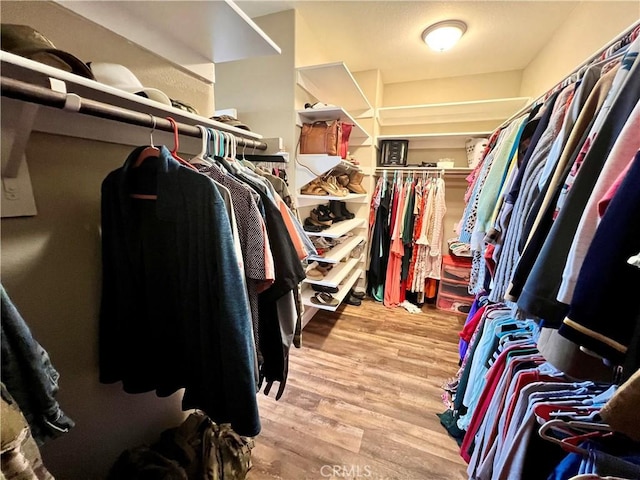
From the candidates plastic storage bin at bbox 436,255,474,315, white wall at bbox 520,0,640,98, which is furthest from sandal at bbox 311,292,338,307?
white wall at bbox 520,0,640,98

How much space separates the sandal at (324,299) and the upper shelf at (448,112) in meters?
2.01

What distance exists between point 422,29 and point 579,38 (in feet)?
3.17

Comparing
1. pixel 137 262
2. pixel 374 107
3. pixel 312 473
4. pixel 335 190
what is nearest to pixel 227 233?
pixel 137 262

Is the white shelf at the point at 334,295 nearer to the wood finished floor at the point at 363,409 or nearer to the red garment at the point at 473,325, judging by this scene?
the wood finished floor at the point at 363,409

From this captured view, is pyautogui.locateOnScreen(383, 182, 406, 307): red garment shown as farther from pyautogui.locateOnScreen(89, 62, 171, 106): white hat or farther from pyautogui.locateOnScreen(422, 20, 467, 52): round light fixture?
pyautogui.locateOnScreen(89, 62, 171, 106): white hat

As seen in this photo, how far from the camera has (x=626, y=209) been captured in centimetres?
39

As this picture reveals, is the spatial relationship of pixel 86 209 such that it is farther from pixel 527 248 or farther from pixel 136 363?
pixel 527 248

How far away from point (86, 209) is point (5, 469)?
0.68m

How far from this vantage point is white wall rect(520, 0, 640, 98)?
1.26 m

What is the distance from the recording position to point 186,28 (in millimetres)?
945

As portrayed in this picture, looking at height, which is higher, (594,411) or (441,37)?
(441,37)

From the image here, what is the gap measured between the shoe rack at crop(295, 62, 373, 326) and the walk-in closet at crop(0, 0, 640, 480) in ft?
0.34

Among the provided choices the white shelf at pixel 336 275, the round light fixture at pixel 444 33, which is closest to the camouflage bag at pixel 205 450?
the white shelf at pixel 336 275

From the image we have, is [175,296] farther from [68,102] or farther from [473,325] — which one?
[473,325]
